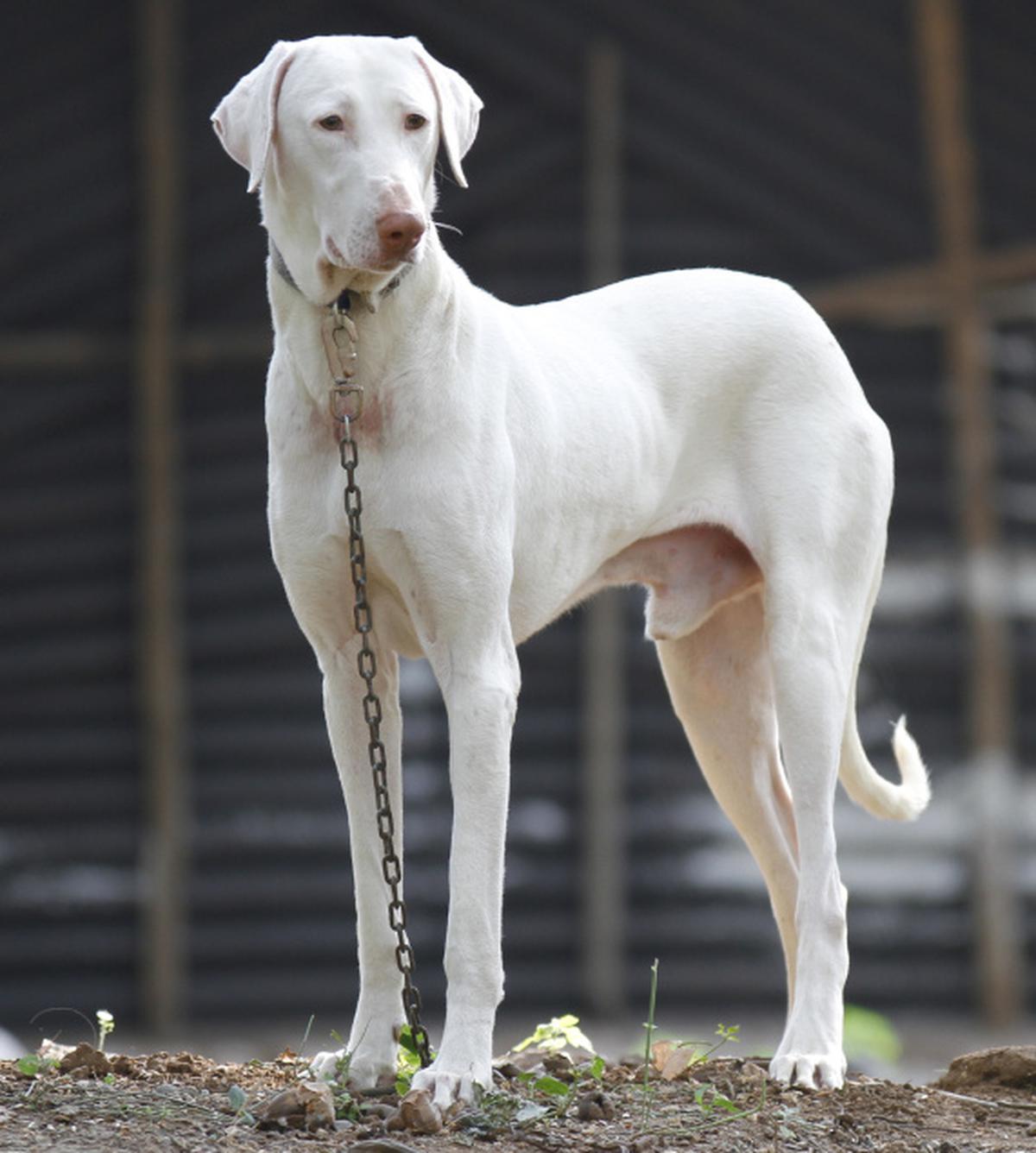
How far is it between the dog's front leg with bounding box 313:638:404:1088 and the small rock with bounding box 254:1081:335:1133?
1.06 ft

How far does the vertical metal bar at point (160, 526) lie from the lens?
437 inches

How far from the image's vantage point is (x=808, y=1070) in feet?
16.3

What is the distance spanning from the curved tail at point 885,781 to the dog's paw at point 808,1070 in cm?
99

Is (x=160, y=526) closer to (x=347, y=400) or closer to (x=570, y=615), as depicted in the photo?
(x=570, y=615)

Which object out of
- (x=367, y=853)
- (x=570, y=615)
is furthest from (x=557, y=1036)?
(x=570, y=615)

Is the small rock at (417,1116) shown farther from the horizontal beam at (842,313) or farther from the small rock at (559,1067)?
the horizontal beam at (842,313)

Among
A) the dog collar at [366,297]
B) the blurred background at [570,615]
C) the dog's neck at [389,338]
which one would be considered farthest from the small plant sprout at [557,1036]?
the blurred background at [570,615]

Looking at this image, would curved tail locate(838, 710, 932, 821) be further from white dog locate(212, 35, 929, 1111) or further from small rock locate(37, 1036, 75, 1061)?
small rock locate(37, 1036, 75, 1061)

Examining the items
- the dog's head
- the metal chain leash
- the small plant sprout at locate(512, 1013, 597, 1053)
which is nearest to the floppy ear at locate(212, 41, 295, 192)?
the dog's head

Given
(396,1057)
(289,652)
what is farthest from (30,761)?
(396,1057)

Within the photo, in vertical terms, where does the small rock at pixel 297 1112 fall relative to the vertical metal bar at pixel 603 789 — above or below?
below

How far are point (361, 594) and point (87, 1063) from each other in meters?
1.31

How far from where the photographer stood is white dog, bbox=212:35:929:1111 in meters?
4.50

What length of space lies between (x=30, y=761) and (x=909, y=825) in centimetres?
464
